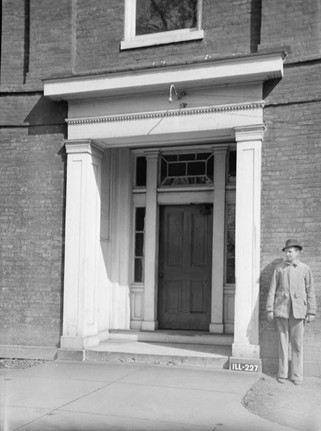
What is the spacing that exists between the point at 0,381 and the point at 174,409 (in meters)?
2.62

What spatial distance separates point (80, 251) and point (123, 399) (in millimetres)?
3114

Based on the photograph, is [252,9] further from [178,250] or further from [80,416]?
[80,416]

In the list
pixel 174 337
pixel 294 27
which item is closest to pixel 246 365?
pixel 174 337

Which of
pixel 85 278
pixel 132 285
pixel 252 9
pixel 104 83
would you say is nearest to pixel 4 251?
pixel 85 278

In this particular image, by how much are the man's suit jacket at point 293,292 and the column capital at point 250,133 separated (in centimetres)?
182

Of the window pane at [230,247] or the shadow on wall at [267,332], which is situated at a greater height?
the window pane at [230,247]

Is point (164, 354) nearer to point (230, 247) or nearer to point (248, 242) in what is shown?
point (248, 242)

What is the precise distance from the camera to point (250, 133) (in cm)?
873

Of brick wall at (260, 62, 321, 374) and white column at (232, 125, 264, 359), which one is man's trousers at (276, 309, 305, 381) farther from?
white column at (232, 125, 264, 359)

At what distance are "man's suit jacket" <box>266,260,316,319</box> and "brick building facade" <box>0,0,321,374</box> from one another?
299 mm

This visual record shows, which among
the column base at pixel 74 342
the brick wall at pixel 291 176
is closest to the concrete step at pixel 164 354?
the column base at pixel 74 342

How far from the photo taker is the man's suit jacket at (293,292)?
26.2 feet

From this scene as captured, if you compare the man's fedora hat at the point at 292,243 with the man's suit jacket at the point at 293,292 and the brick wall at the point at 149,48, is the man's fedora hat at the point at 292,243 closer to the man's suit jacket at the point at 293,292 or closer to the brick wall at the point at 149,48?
the man's suit jacket at the point at 293,292

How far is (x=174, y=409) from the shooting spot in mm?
6543
